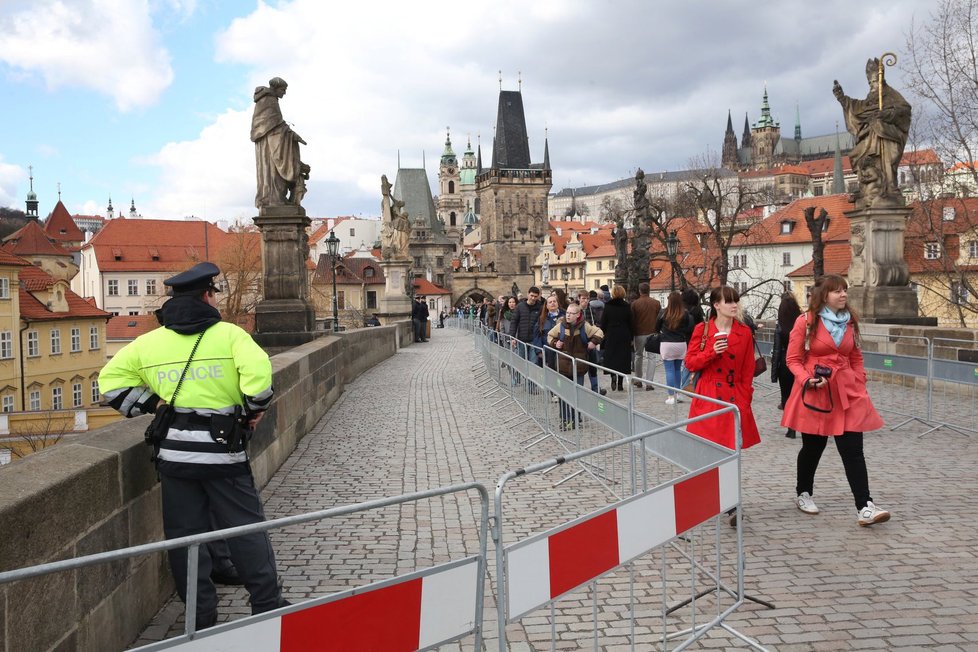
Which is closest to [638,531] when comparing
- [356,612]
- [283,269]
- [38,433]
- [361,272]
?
[356,612]

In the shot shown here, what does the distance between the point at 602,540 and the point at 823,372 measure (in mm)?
3338

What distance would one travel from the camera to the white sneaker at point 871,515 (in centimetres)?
627

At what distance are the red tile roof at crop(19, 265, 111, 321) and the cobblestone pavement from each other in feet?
163

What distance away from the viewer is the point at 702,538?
17.2 ft

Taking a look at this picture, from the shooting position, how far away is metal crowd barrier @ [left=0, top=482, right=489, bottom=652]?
8.36 feet

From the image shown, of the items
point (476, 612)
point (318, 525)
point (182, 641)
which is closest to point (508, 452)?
→ point (318, 525)

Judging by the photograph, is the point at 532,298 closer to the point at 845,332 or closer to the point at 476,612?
the point at 845,332

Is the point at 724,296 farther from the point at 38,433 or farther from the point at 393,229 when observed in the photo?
the point at 38,433

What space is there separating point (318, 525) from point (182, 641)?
389 cm

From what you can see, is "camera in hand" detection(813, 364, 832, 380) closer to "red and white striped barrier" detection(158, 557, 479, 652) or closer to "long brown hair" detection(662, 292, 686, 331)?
"red and white striped barrier" detection(158, 557, 479, 652)

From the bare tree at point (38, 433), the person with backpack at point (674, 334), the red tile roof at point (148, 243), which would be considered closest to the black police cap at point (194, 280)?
the person with backpack at point (674, 334)

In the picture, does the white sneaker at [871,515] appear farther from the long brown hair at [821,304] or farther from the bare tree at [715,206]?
the bare tree at [715,206]

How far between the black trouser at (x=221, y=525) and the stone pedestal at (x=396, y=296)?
3292 centimetres

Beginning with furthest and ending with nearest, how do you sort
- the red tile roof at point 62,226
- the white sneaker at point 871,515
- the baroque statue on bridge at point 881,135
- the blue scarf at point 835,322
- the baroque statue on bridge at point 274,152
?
the red tile roof at point 62,226 < the baroque statue on bridge at point 881,135 < the baroque statue on bridge at point 274,152 < the blue scarf at point 835,322 < the white sneaker at point 871,515
